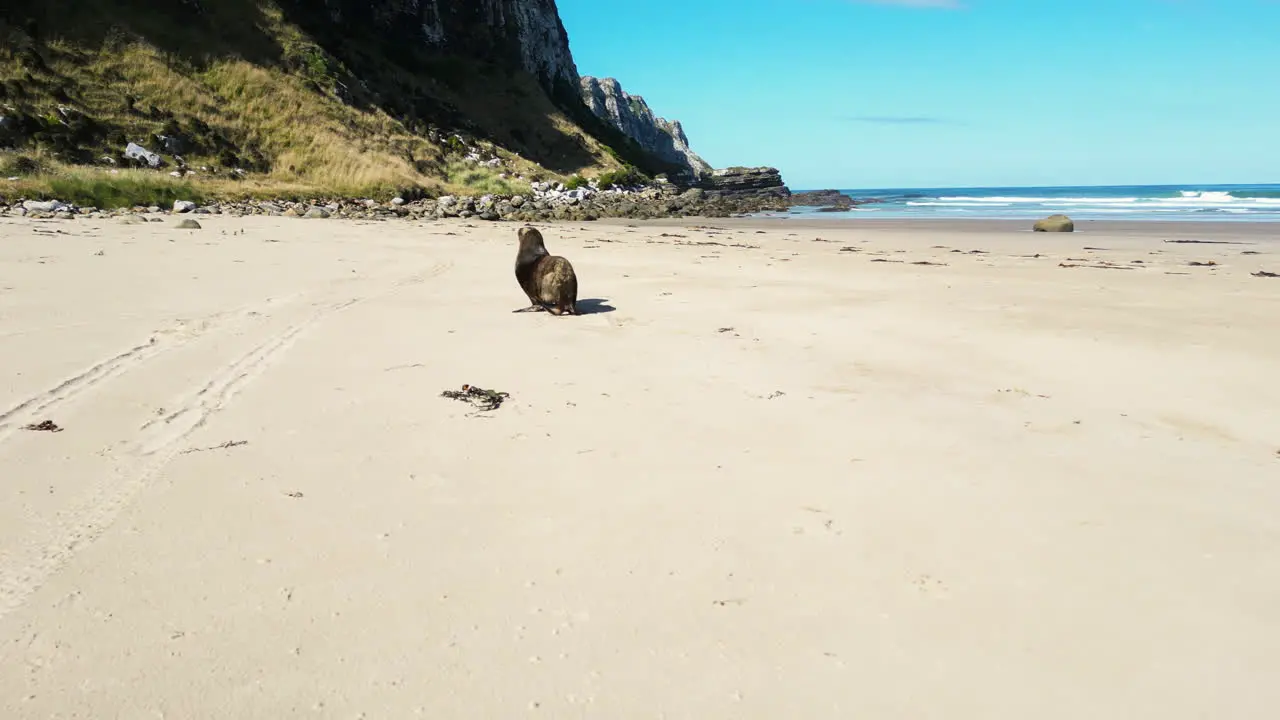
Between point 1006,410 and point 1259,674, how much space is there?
2.72 m

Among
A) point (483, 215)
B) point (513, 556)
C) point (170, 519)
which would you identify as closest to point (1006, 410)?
point (513, 556)

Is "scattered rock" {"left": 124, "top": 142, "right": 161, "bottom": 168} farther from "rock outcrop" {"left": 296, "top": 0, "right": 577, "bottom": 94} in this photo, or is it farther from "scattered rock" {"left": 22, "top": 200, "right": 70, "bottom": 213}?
"rock outcrop" {"left": 296, "top": 0, "right": 577, "bottom": 94}

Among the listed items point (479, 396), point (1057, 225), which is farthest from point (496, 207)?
point (479, 396)

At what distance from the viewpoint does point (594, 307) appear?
9.01 meters

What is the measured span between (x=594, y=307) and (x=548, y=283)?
796mm

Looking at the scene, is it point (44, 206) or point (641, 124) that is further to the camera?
point (641, 124)

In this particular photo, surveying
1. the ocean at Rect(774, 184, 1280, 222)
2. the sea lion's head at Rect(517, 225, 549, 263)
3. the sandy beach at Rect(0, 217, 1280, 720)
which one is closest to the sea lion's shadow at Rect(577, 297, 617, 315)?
the sea lion's head at Rect(517, 225, 549, 263)

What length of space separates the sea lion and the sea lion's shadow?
0.22 m

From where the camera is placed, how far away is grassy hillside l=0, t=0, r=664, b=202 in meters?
24.7

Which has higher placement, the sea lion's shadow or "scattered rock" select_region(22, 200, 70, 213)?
"scattered rock" select_region(22, 200, 70, 213)

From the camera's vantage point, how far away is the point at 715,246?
17250 mm

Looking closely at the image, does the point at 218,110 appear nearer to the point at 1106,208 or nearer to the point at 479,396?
the point at 479,396

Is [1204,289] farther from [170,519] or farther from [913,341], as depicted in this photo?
[170,519]

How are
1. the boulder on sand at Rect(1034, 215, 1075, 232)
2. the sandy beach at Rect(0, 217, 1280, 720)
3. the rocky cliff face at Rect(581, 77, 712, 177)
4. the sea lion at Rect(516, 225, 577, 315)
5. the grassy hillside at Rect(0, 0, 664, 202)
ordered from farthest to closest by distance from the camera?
the rocky cliff face at Rect(581, 77, 712, 177) → the grassy hillside at Rect(0, 0, 664, 202) → the boulder on sand at Rect(1034, 215, 1075, 232) → the sea lion at Rect(516, 225, 577, 315) → the sandy beach at Rect(0, 217, 1280, 720)
